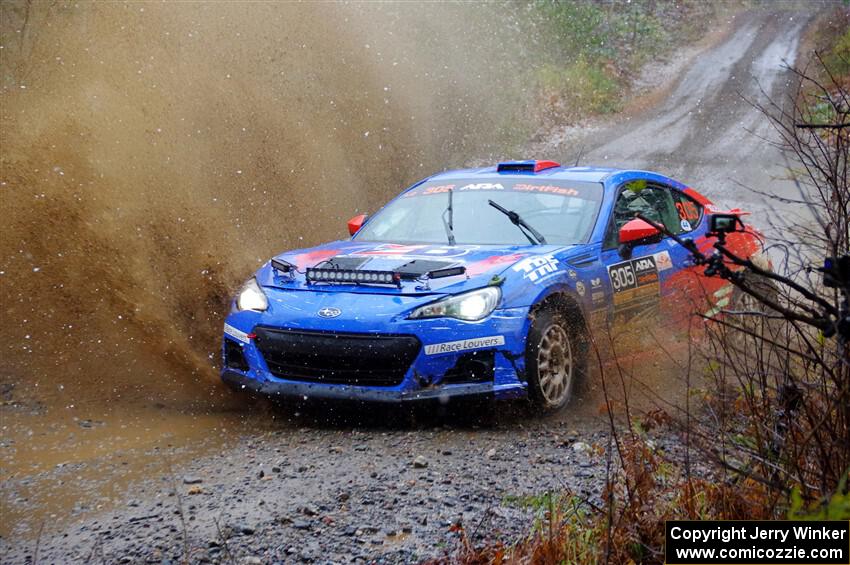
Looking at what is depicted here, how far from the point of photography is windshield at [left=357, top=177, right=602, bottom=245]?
7.23 m

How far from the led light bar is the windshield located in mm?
1076

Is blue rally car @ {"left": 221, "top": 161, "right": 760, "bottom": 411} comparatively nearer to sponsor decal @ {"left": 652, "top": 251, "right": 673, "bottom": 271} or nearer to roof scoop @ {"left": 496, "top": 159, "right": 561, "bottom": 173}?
sponsor decal @ {"left": 652, "top": 251, "right": 673, "bottom": 271}

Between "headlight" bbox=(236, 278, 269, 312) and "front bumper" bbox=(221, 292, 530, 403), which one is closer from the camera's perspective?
"front bumper" bbox=(221, 292, 530, 403)

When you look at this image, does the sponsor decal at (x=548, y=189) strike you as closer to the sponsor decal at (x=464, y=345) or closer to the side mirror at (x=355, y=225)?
the side mirror at (x=355, y=225)

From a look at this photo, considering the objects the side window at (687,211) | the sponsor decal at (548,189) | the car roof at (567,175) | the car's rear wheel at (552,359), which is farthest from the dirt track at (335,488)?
the side window at (687,211)

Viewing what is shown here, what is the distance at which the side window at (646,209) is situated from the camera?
24.3ft

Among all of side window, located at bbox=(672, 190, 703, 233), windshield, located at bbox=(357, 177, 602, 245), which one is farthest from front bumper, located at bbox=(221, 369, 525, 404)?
side window, located at bbox=(672, 190, 703, 233)

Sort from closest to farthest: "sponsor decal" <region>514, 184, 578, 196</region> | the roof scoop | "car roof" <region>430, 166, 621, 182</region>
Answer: "sponsor decal" <region>514, 184, 578, 196</region> < "car roof" <region>430, 166, 621, 182</region> < the roof scoop

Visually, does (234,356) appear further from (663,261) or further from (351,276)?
(663,261)

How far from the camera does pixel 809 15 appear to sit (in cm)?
3806

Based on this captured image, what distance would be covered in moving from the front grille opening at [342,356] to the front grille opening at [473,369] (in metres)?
0.26

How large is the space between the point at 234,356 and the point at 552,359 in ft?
6.85

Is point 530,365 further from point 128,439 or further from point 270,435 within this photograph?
point 128,439

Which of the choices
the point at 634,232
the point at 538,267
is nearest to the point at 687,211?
the point at 634,232
